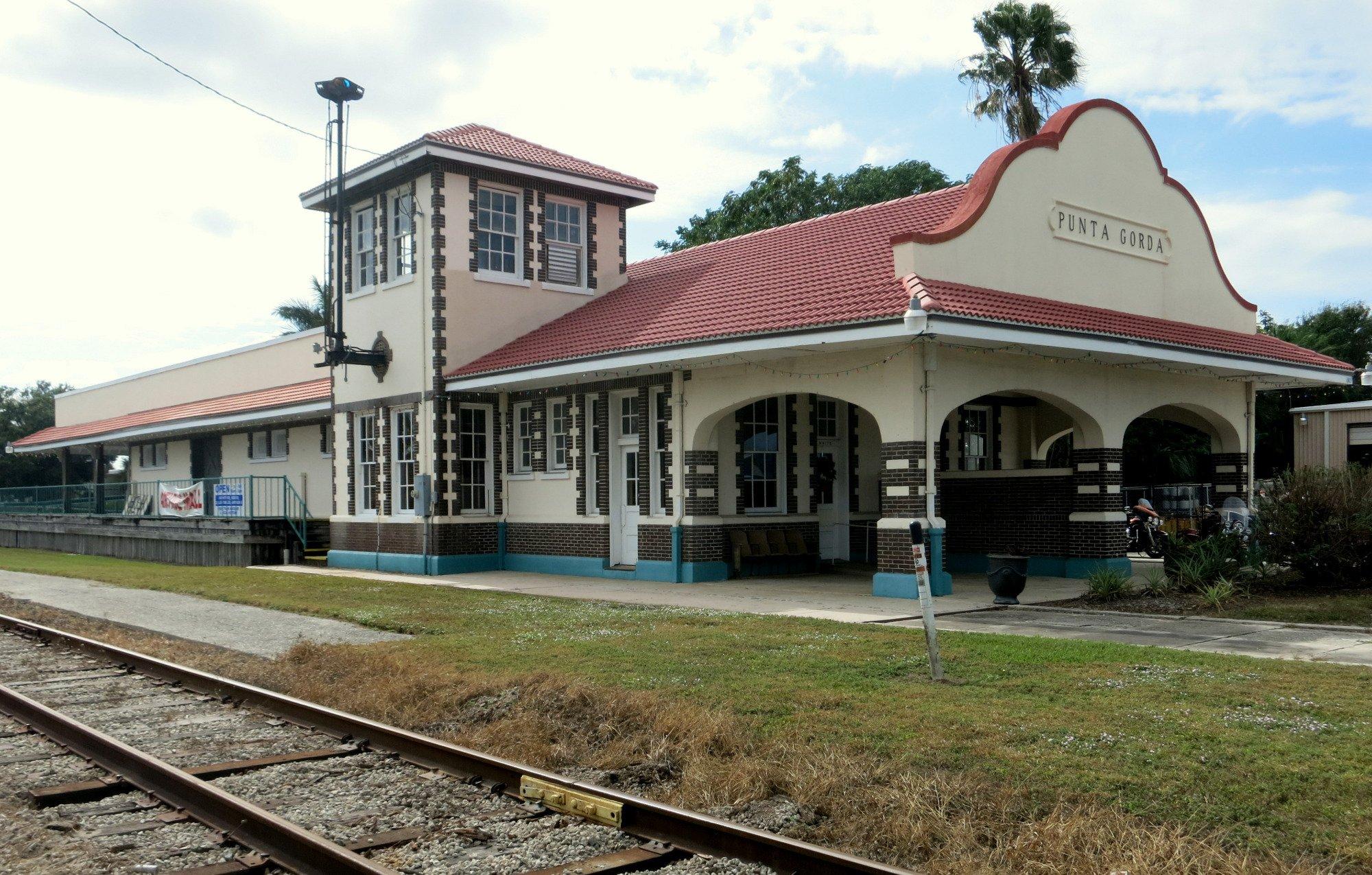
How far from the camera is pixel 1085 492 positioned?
19016 millimetres

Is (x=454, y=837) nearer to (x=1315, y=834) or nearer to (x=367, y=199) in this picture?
(x=1315, y=834)

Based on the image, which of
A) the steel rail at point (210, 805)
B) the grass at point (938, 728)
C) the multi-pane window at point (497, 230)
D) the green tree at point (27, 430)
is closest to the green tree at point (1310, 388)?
the multi-pane window at point (497, 230)

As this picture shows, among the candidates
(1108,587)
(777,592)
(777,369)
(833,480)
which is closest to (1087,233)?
(777,369)

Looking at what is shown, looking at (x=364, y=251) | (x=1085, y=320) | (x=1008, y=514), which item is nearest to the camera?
(x=1085, y=320)

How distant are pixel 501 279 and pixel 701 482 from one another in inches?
269

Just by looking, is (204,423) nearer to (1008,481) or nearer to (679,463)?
(679,463)

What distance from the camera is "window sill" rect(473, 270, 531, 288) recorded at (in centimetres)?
2323

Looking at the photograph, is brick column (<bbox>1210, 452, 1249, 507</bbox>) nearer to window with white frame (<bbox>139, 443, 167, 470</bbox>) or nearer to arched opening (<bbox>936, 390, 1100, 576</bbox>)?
arched opening (<bbox>936, 390, 1100, 576</bbox>)

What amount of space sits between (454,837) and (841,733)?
8.79ft

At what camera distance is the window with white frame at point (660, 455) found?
787 inches

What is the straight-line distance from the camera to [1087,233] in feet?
A: 63.9

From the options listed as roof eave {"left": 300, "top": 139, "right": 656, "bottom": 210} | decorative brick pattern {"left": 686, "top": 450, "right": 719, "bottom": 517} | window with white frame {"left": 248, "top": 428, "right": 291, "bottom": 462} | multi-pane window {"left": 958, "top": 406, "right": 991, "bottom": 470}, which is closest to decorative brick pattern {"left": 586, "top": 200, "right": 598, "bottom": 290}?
roof eave {"left": 300, "top": 139, "right": 656, "bottom": 210}

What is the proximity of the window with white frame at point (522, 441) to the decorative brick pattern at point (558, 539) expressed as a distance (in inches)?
44.4

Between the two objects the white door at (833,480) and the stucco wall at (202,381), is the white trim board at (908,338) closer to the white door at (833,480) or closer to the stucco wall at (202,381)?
the white door at (833,480)
